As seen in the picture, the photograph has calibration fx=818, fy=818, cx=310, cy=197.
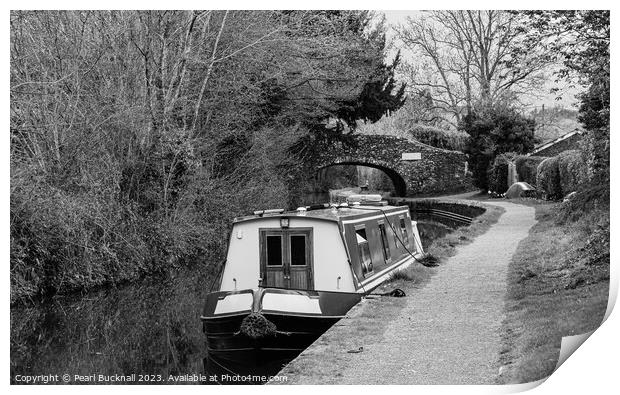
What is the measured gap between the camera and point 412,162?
30078 millimetres

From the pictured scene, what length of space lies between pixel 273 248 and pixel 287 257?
7.9 inches

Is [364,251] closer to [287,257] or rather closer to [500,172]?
[287,257]

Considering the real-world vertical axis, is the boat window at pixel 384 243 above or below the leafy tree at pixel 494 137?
below

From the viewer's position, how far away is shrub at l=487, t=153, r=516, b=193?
85.6 feet

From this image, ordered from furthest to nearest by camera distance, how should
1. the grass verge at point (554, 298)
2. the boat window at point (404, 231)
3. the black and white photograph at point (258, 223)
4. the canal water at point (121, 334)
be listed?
the boat window at point (404, 231), the canal water at point (121, 334), the black and white photograph at point (258, 223), the grass verge at point (554, 298)

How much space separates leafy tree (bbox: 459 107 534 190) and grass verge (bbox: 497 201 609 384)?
16258 millimetres

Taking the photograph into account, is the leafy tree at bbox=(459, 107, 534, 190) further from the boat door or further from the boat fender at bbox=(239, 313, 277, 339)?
the boat fender at bbox=(239, 313, 277, 339)

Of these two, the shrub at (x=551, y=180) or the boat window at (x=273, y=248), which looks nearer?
the boat window at (x=273, y=248)

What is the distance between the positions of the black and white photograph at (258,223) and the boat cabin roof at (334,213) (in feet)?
0.15

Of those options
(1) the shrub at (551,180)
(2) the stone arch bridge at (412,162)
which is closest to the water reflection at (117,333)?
(1) the shrub at (551,180)

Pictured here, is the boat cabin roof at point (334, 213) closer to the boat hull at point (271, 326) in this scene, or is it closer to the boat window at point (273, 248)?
the boat window at point (273, 248)

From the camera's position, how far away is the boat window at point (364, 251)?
386 inches
